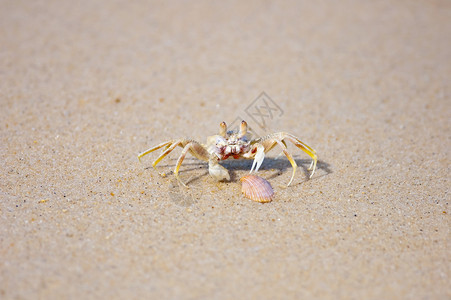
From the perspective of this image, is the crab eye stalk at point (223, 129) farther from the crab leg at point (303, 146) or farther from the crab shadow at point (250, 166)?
the crab leg at point (303, 146)

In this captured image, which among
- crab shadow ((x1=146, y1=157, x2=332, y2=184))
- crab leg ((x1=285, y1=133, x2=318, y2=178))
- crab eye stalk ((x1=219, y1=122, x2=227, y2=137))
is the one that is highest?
crab eye stalk ((x1=219, y1=122, x2=227, y2=137))

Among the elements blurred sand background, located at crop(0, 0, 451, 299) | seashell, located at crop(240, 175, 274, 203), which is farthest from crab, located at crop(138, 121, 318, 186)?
blurred sand background, located at crop(0, 0, 451, 299)

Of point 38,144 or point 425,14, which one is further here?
point 425,14

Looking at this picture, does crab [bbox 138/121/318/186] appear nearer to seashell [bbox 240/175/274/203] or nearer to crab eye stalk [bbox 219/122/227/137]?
crab eye stalk [bbox 219/122/227/137]

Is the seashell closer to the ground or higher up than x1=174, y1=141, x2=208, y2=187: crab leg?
closer to the ground

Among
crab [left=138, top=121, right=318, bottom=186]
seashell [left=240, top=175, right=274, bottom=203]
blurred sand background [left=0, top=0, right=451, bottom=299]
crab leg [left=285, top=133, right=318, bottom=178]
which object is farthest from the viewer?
crab leg [left=285, top=133, right=318, bottom=178]

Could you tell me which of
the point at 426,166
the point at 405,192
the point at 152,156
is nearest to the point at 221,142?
the point at 152,156

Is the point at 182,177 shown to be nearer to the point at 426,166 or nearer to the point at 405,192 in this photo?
the point at 405,192
